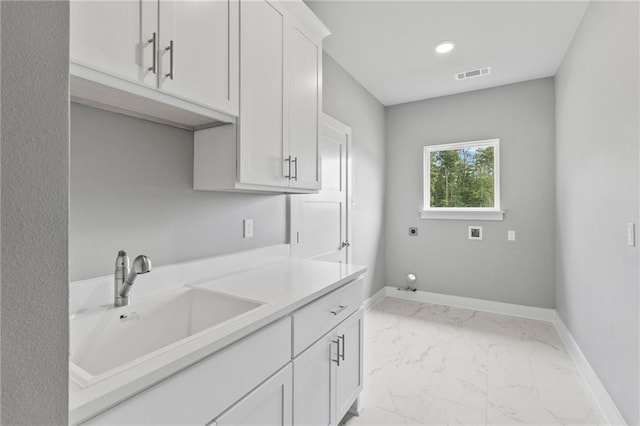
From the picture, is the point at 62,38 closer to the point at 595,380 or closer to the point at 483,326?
the point at 595,380

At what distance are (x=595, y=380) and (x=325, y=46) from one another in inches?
124

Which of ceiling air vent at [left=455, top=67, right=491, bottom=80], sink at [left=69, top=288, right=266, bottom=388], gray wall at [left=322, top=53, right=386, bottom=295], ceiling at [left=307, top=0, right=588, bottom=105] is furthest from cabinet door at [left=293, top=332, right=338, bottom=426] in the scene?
ceiling air vent at [left=455, top=67, right=491, bottom=80]

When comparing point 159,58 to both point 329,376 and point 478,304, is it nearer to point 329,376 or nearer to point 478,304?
point 329,376

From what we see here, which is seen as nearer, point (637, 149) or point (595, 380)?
point (637, 149)

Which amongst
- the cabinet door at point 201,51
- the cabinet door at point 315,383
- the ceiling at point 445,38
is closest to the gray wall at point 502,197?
the ceiling at point 445,38

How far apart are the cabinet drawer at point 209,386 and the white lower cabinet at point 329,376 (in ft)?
0.64

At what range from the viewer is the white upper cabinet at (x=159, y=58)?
893mm

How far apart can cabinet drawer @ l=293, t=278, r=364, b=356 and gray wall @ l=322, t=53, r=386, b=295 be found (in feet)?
5.21

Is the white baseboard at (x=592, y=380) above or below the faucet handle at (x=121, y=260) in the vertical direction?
below

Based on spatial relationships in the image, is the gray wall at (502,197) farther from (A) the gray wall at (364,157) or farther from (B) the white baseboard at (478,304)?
(A) the gray wall at (364,157)

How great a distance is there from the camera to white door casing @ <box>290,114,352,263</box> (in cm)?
240

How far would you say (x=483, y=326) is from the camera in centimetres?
318

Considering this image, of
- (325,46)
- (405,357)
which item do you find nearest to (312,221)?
(405,357)

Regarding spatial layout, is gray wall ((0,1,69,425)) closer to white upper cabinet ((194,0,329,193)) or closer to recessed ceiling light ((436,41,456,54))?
white upper cabinet ((194,0,329,193))
